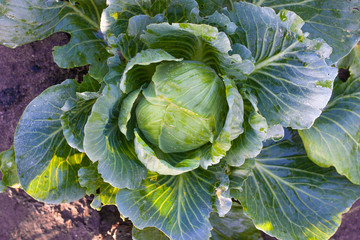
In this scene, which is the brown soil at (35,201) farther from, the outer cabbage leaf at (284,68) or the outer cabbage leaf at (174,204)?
the outer cabbage leaf at (284,68)

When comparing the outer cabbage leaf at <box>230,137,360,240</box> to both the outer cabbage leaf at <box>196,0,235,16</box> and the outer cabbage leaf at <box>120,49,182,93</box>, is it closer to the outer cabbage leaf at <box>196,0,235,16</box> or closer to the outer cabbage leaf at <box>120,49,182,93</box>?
the outer cabbage leaf at <box>120,49,182,93</box>

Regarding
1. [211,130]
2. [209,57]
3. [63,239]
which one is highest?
[209,57]

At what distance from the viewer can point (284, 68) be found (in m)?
1.99

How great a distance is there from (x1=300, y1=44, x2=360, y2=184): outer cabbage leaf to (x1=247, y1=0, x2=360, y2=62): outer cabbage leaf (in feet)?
1.18

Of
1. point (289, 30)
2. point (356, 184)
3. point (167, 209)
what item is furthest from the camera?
point (356, 184)

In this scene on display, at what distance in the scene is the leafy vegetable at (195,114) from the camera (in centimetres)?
183

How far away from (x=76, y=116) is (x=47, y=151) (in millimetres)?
378

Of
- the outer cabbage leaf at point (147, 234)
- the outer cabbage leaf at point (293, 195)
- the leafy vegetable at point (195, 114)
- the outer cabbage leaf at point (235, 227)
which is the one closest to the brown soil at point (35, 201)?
the outer cabbage leaf at point (147, 234)

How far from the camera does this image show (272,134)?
2.10 m

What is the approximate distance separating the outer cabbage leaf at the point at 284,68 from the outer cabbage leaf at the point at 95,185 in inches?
46.6

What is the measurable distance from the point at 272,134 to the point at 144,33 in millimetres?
1029

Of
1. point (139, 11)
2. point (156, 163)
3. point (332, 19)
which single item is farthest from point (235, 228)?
point (139, 11)

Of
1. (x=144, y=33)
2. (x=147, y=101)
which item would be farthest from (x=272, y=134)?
(x=144, y=33)

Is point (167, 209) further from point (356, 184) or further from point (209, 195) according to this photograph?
point (356, 184)
